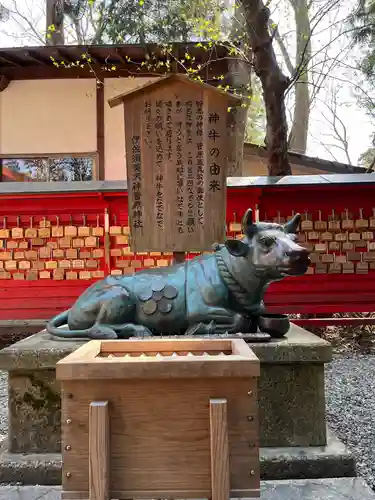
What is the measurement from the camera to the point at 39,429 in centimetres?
296

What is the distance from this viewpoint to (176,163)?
4223 mm

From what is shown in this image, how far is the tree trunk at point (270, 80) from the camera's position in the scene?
786 centimetres

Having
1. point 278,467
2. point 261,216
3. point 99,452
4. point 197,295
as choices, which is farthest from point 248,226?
point 261,216

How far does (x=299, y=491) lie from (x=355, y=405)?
246cm

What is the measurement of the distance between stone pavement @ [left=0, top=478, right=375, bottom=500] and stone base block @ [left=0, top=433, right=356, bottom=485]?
4 centimetres

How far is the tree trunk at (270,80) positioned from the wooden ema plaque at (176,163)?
4.21m

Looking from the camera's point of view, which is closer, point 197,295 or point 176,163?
point 197,295

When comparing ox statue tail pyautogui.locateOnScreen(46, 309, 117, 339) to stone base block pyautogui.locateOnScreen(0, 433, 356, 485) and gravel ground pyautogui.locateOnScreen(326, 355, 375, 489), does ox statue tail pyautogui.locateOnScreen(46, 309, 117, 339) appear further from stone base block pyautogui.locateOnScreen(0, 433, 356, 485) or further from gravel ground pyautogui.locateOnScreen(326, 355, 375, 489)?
gravel ground pyautogui.locateOnScreen(326, 355, 375, 489)

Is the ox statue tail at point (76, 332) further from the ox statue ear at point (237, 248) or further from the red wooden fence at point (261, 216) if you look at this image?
the red wooden fence at point (261, 216)

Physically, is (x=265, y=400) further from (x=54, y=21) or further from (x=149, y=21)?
(x=54, y=21)

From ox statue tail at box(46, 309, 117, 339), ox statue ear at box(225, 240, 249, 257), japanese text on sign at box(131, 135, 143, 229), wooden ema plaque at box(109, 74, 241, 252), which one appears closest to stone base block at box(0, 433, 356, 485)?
ox statue tail at box(46, 309, 117, 339)

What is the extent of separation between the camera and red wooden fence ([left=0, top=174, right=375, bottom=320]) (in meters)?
7.22

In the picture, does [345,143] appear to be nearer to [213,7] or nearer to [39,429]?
[213,7]

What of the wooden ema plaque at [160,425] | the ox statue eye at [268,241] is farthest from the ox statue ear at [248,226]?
the wooden ema plaque at [160,425]
